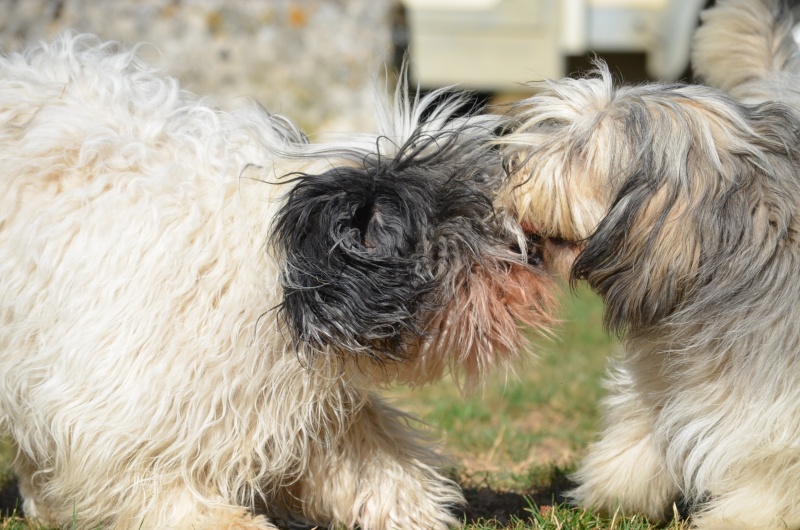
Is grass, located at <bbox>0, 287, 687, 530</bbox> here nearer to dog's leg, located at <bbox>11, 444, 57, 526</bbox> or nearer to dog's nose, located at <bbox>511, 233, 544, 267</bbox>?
dog's leg, located at <bbox>11, 444, 57, 526</bbox>

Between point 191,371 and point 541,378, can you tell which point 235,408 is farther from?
point 541,378

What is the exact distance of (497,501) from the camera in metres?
3.21

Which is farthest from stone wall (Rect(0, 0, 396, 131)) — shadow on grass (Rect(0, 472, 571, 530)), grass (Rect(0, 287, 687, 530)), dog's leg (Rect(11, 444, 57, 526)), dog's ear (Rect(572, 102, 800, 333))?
dog's ear (Rect(572, 102, 800, 333))

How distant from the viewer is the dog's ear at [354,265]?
2.33 meters

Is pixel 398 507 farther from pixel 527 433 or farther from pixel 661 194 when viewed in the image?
pixel 527 433

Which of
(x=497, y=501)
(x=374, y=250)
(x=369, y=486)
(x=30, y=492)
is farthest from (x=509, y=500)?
(x=30, y=492)

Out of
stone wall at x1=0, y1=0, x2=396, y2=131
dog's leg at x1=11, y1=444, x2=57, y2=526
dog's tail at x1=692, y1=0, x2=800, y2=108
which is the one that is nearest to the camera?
dog's leg at x1=11, y1=444, x2=57, y2=526

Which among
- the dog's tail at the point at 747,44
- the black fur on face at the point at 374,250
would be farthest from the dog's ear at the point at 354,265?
the dog's tail at the point at 747,44

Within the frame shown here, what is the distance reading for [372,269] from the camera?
233cm

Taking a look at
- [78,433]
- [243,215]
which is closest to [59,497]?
[78,433]

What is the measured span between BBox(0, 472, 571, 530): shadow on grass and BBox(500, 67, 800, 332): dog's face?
2.99 feet

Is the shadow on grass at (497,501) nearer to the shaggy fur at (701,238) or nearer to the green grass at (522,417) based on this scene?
the green grass at (522,417)

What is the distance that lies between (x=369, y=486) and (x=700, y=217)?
118 cm

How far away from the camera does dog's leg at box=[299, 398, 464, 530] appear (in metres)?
2.75
